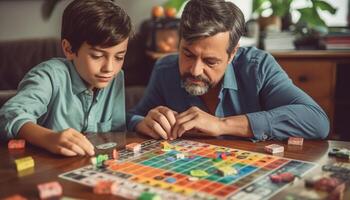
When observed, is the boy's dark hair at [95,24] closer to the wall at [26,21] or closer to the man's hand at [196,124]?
the man's hand at [196,124]

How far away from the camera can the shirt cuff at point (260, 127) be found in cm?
138

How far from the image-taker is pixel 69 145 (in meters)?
1.17

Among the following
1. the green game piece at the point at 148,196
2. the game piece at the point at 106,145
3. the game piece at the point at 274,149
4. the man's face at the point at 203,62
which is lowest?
the game piece at the point at 106,145

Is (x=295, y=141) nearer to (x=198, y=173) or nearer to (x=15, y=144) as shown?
(x=198, y=173)

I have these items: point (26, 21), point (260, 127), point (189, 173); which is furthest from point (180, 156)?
point (26, 21)

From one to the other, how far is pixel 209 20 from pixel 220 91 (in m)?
0.31

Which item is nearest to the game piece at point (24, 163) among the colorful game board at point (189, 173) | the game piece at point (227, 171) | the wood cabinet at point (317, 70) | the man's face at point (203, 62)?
the colorful game board at point (189, 173)

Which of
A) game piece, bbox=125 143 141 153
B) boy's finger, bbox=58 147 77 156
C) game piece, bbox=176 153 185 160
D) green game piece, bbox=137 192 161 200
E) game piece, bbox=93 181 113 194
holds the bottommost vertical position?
game piece, bbox=125 143 141 153

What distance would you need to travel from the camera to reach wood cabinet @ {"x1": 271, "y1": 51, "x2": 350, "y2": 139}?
111 inches

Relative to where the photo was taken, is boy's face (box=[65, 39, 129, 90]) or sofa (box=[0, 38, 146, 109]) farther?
sofa (box=[0, 38, 146, 109])

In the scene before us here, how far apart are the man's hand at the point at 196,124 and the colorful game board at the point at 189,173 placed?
106 mm

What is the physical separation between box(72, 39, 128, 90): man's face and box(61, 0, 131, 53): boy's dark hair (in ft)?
0.06

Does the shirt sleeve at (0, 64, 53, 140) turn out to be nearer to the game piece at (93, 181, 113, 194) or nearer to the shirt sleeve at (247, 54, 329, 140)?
the game piece at (93, 181, 113, 194)

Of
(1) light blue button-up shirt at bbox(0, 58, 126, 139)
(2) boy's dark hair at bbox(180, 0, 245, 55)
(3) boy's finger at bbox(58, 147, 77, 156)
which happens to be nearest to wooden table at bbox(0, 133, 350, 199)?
(3) boy's finger at bbox(58, 147, 77, 156)
